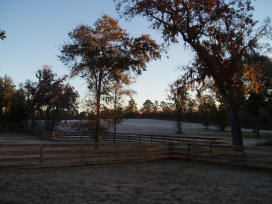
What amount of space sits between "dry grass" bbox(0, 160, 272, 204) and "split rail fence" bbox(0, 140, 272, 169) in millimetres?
667

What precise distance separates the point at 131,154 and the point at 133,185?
17.5 ft

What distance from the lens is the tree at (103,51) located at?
79.2 ft

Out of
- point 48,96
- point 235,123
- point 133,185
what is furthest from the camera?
point 48,96

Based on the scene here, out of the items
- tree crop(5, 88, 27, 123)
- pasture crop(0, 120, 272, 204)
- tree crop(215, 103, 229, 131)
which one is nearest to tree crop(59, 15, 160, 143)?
pasture crop(0, 120, 272, 204)

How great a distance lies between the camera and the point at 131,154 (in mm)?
13789

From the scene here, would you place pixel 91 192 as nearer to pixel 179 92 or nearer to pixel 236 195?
pixel 236 195

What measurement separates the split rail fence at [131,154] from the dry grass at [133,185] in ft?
2.19

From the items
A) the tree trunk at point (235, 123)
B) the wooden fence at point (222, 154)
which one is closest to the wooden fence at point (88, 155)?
the wooden fence at point (222, 154)

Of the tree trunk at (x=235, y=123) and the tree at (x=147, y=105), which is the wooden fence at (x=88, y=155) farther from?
the tree at (x=147, y=105)

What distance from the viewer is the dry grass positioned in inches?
272

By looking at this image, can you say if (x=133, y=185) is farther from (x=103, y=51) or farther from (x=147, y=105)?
(x=147, y=105)

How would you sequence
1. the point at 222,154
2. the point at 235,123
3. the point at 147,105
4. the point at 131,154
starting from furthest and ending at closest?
the point at 147,105
the point at 235,123
the point at 131,154
the point at 222,154

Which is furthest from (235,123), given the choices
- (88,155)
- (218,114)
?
(218,114)

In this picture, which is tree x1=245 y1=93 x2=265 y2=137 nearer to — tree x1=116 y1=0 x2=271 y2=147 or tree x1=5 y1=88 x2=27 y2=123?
tree x1=116 y1=0 x2=271 y2=147
